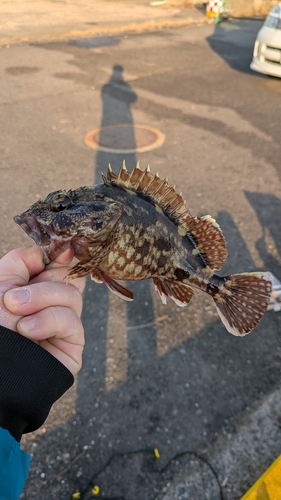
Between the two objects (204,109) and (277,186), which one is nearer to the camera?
(277,186)

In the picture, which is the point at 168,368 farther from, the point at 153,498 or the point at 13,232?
the point at 13,232

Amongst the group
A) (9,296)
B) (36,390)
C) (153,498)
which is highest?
(9,296)

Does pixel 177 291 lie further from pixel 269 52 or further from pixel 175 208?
pixel 269 52

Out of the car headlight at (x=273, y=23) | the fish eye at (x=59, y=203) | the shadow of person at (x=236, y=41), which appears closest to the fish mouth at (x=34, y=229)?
the fish eye at (x=59, y=203)

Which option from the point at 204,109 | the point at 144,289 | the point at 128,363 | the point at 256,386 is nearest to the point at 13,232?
the point at 144,289

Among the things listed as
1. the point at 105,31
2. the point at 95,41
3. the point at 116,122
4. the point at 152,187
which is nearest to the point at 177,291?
the point at 152,187

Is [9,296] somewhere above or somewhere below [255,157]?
above

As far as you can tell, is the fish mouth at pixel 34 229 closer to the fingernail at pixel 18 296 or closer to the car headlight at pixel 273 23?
the fingernail at pixel 18 296
